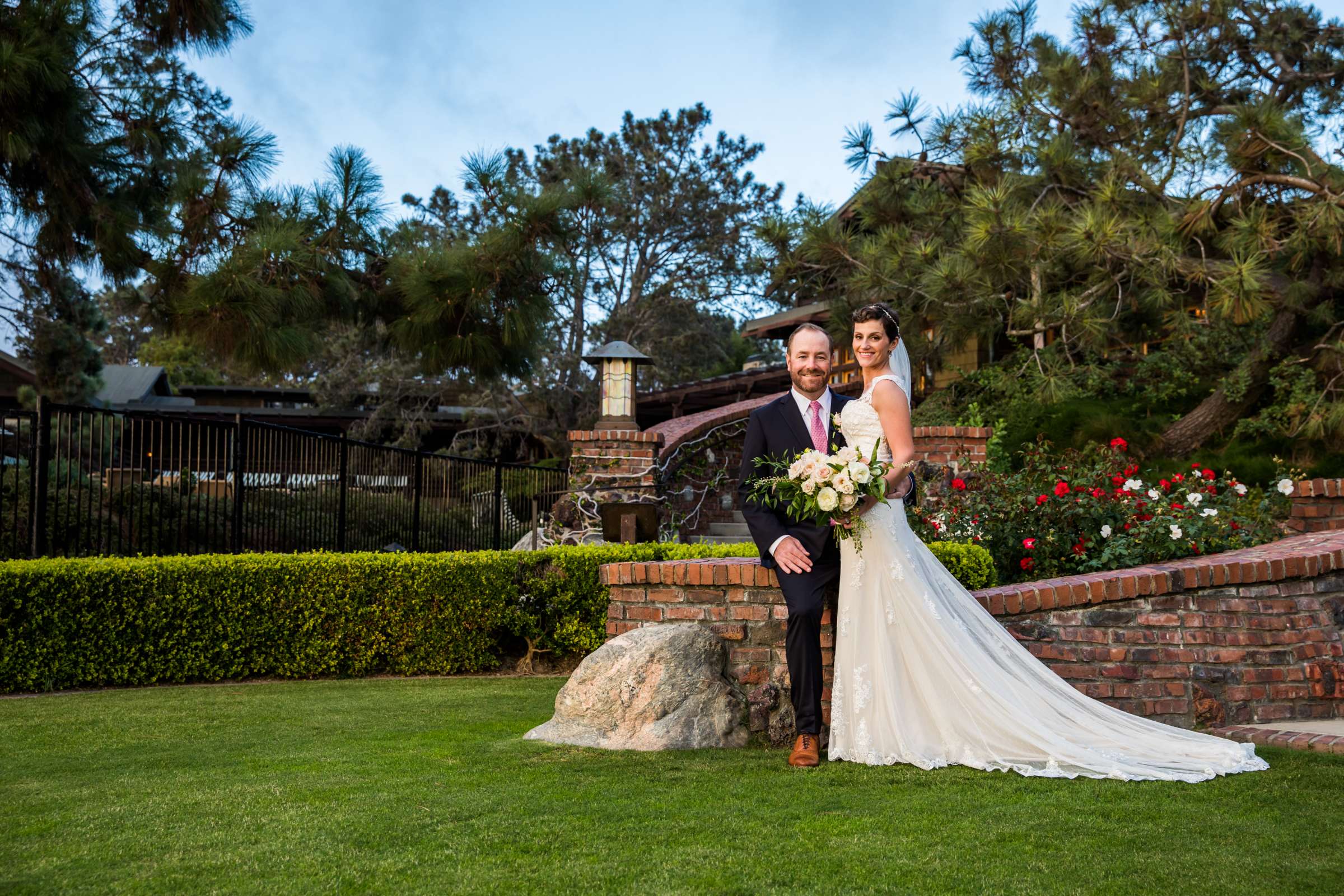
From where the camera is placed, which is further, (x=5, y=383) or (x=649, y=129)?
(x=649, y=129)

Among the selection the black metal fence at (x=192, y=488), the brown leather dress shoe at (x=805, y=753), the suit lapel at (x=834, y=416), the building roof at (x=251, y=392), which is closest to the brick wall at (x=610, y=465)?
the black metal fence at (x=192, y=488)

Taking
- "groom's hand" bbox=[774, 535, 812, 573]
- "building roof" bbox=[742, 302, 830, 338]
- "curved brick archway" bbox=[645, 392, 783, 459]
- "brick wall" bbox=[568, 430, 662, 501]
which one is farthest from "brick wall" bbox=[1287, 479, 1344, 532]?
"building roof" bbox=[742, 302, 830, 338]

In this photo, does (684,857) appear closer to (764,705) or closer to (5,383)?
(764,705)

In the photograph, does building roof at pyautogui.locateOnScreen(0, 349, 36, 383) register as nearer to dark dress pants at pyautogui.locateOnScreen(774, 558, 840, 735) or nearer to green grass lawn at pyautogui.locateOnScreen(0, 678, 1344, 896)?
green grass lawn at pyautogui.locateOnScreen(0, 678, 1344, 896)

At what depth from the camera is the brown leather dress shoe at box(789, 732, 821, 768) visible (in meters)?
4.16

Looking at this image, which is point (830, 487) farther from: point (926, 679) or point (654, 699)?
point (654, 699)

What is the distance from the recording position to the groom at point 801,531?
428 centimetres

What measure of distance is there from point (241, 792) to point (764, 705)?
7.02 ft

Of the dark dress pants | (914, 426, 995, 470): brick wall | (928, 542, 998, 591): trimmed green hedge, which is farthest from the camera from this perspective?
(914, 426, 995, 470): brick wall

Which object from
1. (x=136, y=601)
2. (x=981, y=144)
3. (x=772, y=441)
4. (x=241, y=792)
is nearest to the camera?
(x=241, y=792)

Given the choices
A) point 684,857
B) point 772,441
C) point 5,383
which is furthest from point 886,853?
point 5,383

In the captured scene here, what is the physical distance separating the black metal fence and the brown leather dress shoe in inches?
218

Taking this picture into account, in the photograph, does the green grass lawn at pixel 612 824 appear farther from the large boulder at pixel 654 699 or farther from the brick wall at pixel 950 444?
the brick wall at pixel 950 444

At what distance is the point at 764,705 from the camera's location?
4645 mm
